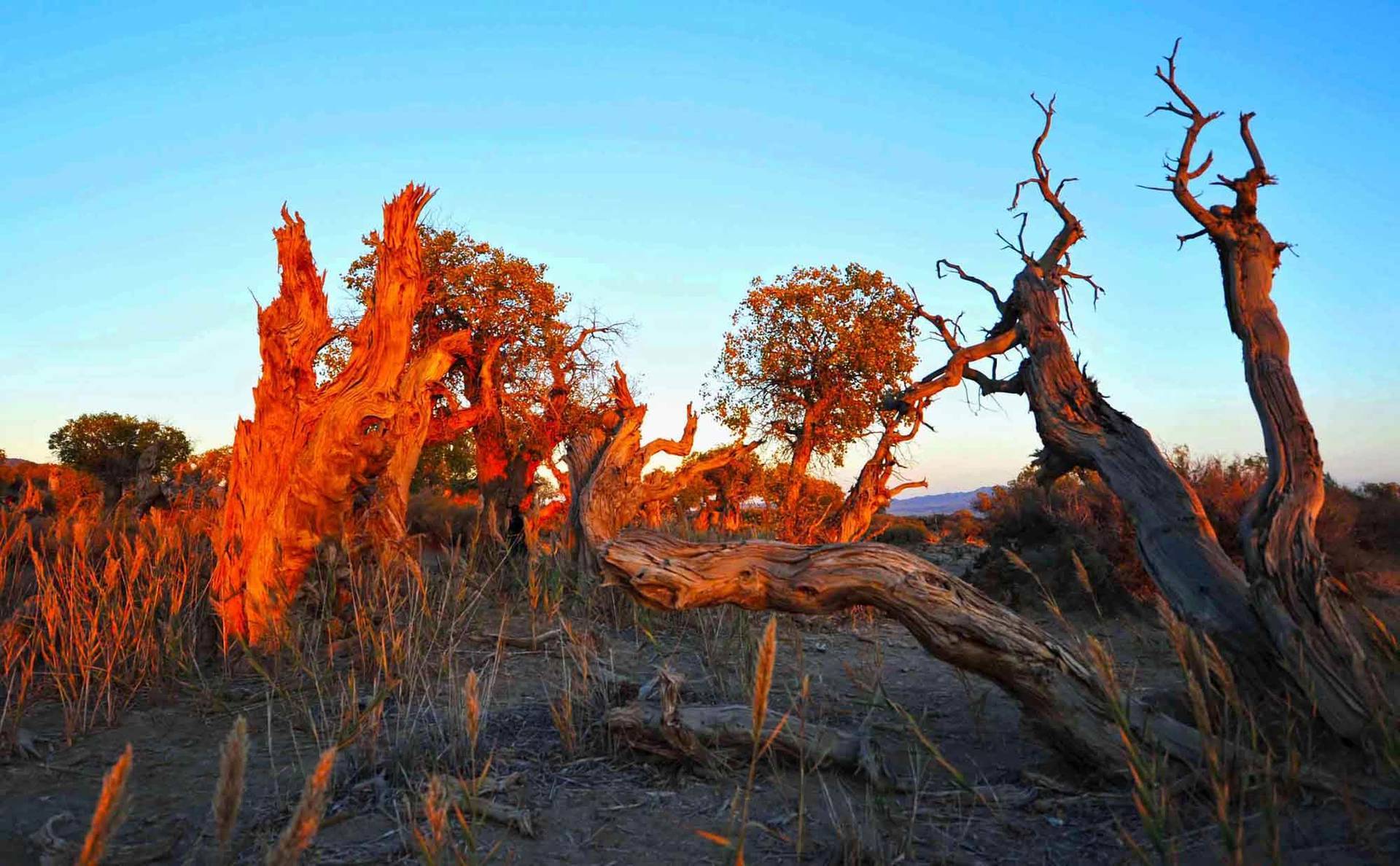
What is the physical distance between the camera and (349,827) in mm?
3621

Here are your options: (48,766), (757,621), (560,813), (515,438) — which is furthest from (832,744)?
(515,438)

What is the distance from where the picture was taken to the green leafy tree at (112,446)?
2406cm

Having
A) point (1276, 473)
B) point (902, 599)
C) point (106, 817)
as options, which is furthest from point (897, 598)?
point (106, 817)

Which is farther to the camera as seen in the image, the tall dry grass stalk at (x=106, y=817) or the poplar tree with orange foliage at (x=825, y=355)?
the poplar tree with orange foliage at (x=825, y=355)

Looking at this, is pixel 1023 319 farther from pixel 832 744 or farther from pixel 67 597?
pixel 67 597

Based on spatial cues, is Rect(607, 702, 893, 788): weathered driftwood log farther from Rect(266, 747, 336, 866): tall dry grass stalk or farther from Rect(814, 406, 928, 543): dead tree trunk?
Rect(814, 406, 928, 543): dead tree trunk

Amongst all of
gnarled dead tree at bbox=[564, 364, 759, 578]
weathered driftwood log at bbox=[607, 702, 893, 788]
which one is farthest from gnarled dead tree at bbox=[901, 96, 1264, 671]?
gnarled dead tree at bbox=[564, 364, 759, 578]

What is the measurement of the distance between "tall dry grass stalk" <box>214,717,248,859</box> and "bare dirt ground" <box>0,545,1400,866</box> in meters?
1.34

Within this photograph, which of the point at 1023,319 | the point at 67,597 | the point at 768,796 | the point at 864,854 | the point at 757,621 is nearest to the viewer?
the point at 864,854

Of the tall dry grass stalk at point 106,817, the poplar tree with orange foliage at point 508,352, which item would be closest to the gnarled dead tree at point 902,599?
the tall dry grass stalk at point 106,817

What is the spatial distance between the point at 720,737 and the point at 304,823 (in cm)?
302

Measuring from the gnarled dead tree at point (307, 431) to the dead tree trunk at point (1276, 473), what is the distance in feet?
19.5

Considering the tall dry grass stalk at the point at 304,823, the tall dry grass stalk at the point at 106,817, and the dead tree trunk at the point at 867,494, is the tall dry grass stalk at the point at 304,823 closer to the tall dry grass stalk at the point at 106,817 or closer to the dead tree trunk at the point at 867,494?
the tall dry grass stalk at the point at 106,817

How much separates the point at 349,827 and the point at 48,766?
205 cm
